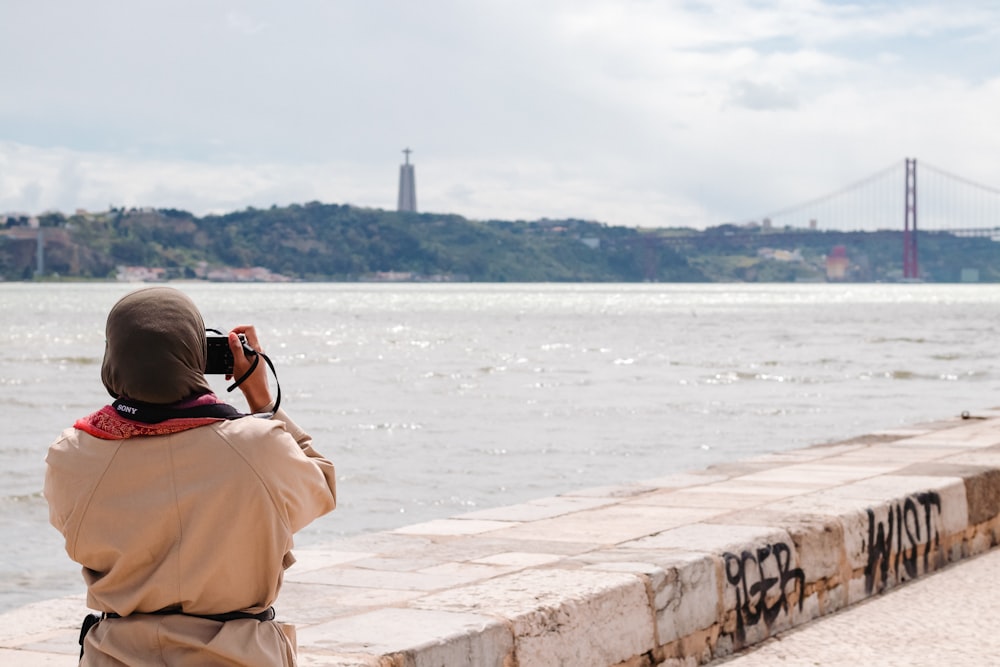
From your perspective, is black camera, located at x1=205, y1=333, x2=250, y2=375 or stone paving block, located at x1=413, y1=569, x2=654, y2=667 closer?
black camera, located at x1=205, y1=333, x2=250, y2=375

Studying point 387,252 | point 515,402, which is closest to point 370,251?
point 387,252

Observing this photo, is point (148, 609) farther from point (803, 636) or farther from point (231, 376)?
point (803, 636)

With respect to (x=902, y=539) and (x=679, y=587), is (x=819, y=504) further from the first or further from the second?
(x=679, y=587)

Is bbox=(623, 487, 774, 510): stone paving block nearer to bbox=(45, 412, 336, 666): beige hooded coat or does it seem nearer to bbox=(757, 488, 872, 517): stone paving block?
bbox=(757, 488, 872, 517): stone paving block

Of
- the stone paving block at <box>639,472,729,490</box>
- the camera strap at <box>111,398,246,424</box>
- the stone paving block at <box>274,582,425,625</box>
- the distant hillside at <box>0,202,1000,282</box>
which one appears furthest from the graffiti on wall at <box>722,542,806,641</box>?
the distant hillside at <box>0,202,1000,282</box>

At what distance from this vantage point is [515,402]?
23016mm

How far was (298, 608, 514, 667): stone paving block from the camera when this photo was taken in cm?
328

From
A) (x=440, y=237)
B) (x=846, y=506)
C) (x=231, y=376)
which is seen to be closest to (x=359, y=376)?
(x=846, y=506)

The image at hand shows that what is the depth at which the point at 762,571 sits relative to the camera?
475 centimetres

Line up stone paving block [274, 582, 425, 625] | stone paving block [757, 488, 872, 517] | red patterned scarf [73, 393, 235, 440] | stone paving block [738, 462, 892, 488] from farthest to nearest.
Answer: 1. stone paving block [738, 462, 892, 488]
2. stone paving block [757, 488, 872, 517]
3. stone paving block [274, 582, 425, 625]
4. red patterned scarf [73, 393, 235, 440]

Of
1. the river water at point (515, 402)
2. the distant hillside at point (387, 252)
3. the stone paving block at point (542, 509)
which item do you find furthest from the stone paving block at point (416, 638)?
the distant hillside at point (387, 252)

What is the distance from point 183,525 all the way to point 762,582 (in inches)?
118

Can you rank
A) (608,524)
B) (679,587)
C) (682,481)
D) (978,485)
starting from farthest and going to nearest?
(682,481) → (978,485) → (608,524) → (679,587)

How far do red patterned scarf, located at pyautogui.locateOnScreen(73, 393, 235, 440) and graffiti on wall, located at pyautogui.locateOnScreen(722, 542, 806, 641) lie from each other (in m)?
2.74
